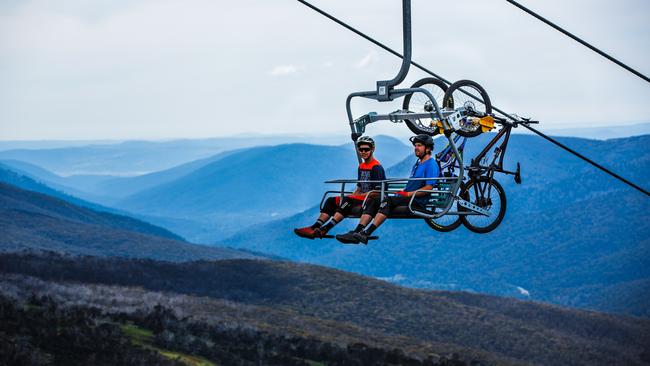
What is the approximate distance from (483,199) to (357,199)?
319 cm

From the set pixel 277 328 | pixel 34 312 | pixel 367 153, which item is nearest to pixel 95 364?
pixel 34 312

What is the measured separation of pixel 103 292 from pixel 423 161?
166m

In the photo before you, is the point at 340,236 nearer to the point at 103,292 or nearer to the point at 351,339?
the point at 351,339

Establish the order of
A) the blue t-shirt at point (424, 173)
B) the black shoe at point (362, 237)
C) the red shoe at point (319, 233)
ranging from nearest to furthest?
the black shoe at point (362, 237) → the blue t-shirt at point (424, 173) → the red shoe at point (319, 233)

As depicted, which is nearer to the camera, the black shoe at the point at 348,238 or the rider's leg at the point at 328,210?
the black shoe at the point at 348,238

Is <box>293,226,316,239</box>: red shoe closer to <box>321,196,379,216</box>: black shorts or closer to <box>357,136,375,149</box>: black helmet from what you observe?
<box>321,196,379,216</box>: black shorts

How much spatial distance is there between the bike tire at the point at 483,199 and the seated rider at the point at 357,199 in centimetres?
219

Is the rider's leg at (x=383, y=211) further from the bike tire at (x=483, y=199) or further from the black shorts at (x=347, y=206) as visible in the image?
the bike tire at (x=483, y=199)

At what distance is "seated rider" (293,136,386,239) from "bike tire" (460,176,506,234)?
219 centimetres

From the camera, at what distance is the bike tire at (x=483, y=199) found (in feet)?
83.0

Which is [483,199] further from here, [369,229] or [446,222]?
[369,229]

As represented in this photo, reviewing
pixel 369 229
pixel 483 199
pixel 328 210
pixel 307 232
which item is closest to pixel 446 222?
pixel 483 199

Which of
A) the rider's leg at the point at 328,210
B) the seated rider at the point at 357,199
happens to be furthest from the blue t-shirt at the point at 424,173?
the rider's leg at the point at 328,210

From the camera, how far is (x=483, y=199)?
2586 centimetres
